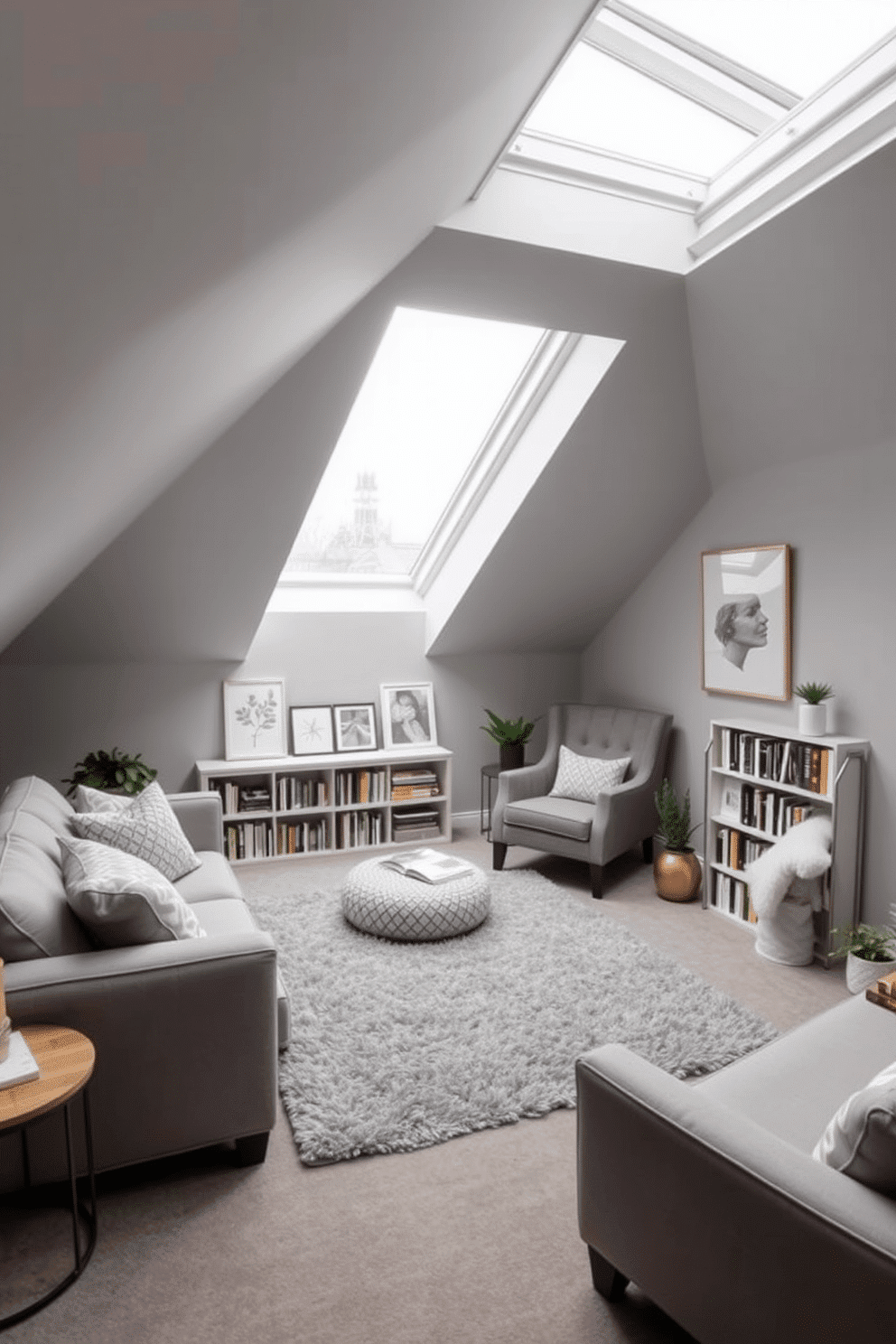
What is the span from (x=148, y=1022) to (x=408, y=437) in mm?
3606

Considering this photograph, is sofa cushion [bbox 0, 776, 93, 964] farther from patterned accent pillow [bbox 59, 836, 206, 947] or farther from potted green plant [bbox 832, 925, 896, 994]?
potted green plant [bbox 832, 925, 896, 994]

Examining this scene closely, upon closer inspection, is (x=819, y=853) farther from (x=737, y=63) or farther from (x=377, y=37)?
(x=377, y=37)

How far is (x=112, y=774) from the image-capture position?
4.58m

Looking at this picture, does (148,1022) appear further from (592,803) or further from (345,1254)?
(592,803)

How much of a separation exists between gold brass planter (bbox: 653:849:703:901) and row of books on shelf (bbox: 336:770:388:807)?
1850 mm

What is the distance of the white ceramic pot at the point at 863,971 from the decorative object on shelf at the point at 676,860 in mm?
1134

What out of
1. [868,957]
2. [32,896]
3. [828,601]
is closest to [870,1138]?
[32,896]

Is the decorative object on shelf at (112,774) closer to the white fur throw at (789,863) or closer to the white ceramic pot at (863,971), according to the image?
the white fur throw at (789,863)

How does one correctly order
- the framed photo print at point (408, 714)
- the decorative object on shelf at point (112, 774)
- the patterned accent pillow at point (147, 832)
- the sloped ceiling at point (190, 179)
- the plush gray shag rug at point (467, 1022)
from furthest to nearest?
the framed photo print at point (408, 714), the decorative object on shelf at point (112, 774), the patterned accent pillow at point (147, 832), the plush gray shag rug at point (467, 1022), the sloped ceiling at point (190, 179)

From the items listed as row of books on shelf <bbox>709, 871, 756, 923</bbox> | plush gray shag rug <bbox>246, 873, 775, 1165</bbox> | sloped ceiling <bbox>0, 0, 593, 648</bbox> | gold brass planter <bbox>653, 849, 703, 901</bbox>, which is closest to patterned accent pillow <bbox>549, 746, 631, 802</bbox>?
gold brass planter <bbox>653, 849, 703, 901</bbox>

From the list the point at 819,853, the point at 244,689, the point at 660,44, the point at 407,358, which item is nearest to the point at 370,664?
the point at 244,689

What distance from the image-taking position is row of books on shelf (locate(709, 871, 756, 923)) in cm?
414

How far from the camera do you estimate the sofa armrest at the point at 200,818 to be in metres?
3.96

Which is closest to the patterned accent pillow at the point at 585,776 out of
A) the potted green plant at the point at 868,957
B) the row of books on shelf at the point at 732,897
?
the row of books on shelf at the point at 732,897
